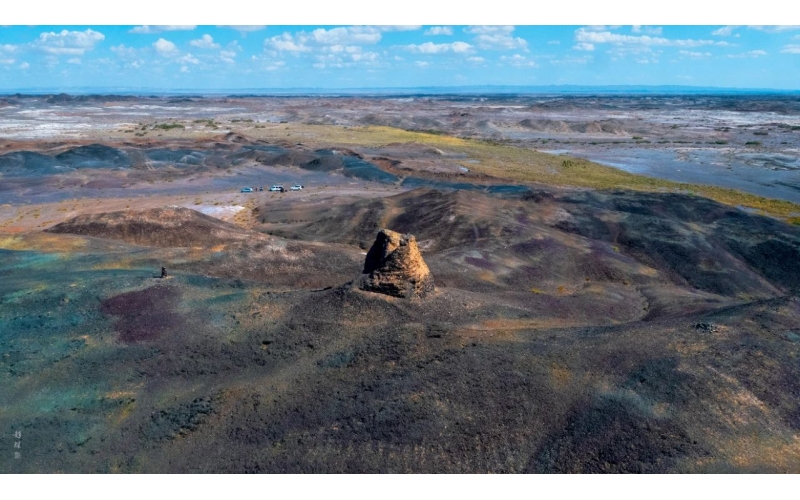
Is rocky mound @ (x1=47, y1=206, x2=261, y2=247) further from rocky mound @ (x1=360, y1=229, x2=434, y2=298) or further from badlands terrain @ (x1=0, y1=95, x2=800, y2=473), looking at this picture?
rocky mound @ (x1=360, y1=229, x2=434, y2=298)

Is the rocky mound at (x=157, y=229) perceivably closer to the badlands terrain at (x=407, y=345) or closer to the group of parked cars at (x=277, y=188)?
the badlands terrain at (x=407, y=345)

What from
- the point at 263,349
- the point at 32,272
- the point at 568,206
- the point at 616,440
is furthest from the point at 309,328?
the point at 568,206

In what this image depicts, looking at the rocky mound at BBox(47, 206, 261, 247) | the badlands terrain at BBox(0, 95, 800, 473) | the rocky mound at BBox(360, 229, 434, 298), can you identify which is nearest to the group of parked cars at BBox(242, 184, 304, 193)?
the badlands terrain at BBox(0, 95, 800, 473)

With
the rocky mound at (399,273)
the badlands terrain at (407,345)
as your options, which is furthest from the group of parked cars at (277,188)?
the rocky mound at (399,273)

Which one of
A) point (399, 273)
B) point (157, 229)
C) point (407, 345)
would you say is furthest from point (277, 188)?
point (407, 345)

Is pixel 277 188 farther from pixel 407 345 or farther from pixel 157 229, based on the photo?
pixel 407 345

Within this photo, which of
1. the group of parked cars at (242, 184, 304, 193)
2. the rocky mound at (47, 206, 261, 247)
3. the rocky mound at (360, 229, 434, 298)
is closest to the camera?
the rocky mound at (360, 229, 434, 298)

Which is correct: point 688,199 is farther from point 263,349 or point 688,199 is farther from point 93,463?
point 93,463
